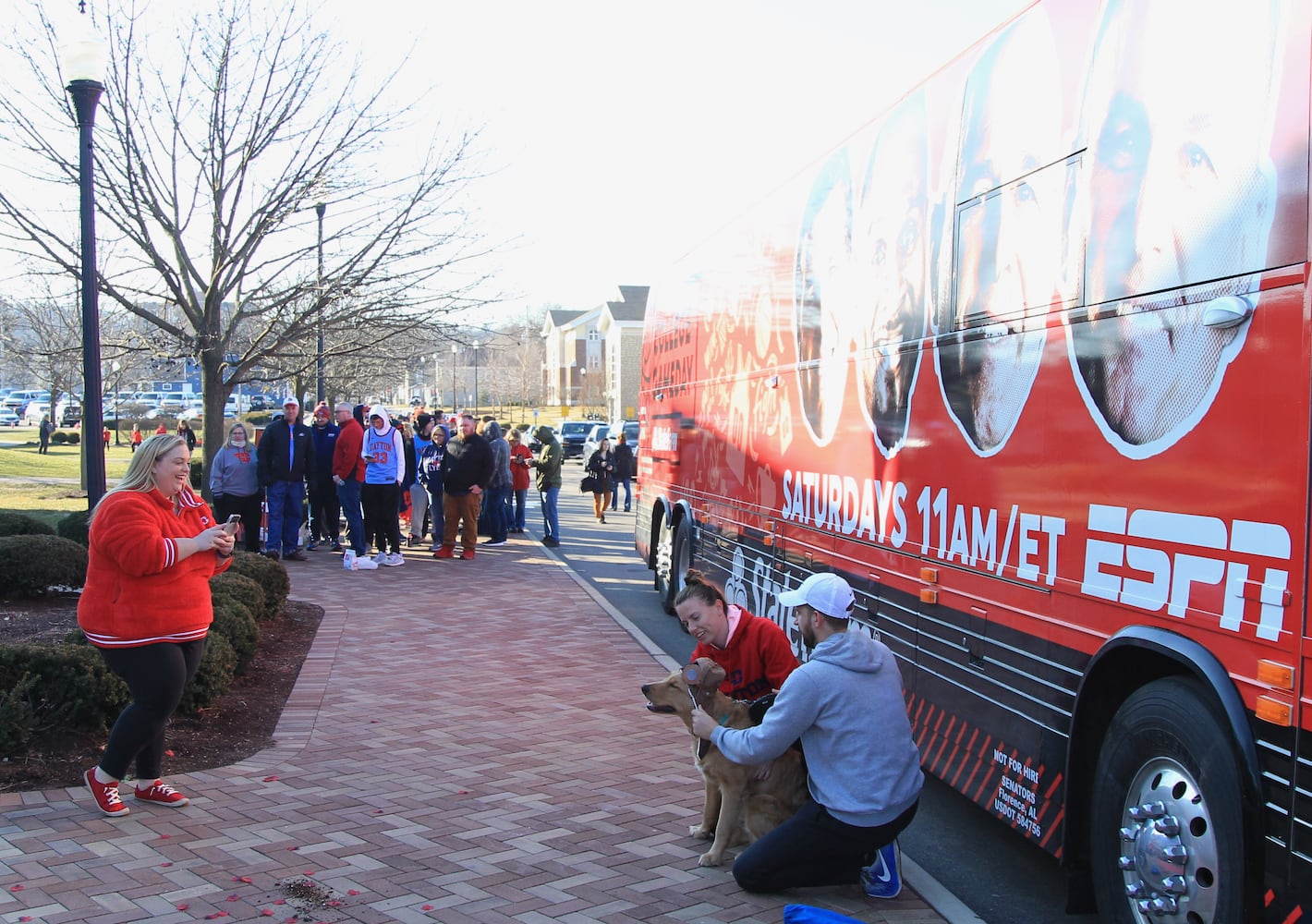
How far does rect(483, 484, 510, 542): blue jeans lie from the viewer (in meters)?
17.3

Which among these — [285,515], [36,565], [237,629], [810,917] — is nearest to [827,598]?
[810,917]

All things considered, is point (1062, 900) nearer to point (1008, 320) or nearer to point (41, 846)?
point (1008, 320)

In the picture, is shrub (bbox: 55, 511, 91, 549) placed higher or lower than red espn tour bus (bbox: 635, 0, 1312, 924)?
lower

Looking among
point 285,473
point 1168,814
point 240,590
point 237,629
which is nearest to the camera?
point 1168,814

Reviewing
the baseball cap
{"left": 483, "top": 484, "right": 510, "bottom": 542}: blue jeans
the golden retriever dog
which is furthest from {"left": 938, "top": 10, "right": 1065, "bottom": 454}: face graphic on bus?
{"left": 483, "top": 484, "right": 510, "bottom": 542}: blue jeans

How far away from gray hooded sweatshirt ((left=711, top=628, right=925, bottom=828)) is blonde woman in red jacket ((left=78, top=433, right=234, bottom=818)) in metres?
2.58

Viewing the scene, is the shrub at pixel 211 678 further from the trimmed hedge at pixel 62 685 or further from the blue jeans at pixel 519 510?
the blue jeans at pixel 519 510

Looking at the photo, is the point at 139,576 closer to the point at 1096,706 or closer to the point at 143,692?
the point at 143,692

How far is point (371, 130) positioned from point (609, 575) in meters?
6.68

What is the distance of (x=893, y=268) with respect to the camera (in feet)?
19.2

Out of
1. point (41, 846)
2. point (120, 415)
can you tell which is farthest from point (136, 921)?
point (120, 415)

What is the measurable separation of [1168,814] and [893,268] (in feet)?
10.1

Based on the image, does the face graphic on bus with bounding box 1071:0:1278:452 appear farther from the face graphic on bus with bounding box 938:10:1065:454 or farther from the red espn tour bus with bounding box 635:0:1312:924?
the face graphic on bus with bounding box 938:10:1065:454

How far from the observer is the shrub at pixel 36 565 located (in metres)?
9.83
